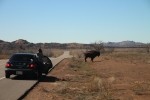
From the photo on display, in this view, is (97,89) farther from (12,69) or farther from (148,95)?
(12,69)

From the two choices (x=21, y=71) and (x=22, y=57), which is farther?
(x=22, y=57)

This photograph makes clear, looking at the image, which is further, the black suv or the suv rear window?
the suv rear window

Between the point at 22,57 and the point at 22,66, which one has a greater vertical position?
the point at 22,57

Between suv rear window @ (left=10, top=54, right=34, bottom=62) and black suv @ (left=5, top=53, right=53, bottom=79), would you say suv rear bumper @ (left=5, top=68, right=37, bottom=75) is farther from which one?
suv rear window @ (left=10, top=54, right=34, bottom=62)

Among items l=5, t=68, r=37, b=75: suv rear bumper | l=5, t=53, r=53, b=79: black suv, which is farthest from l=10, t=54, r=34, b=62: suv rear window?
l=5, t=68, r=37, b=75: suv rear bumper

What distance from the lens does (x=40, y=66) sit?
2397 cm

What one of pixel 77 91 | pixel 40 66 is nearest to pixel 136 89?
pixel 77 91

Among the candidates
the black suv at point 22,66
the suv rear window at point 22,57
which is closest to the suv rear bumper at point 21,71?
the black suv at point 22,66

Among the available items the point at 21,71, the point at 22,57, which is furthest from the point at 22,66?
the point at 22,57

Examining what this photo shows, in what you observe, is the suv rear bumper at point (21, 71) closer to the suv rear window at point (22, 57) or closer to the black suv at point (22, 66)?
the black suv at point (22, 66)

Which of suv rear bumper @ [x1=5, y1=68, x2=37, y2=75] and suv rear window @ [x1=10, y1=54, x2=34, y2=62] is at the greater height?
suv rear window @ [x1=10, y1=54, x2=34, y2=62]

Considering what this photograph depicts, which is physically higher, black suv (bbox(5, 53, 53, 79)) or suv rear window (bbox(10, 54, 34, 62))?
suv rear window (bbox(10, 54, 34, 62))

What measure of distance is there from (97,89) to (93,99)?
2.90m

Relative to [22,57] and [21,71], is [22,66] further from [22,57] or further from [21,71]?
[22,57]
